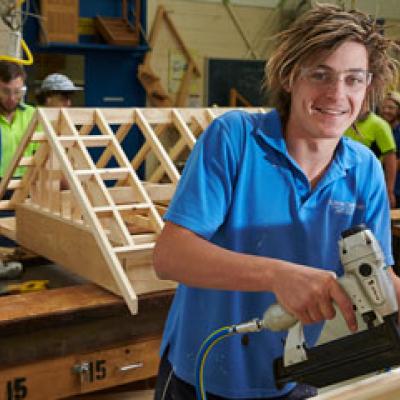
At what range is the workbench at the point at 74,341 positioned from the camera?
226 cm

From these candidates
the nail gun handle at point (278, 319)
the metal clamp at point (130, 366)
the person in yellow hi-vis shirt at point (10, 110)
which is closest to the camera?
the nail gun handle at point (278, 319)

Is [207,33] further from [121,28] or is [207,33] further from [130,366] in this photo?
[130,366]

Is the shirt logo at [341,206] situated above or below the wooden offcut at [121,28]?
below

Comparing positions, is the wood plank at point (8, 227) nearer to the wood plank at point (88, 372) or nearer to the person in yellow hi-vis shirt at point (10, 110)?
the person in yellow hi-vis shirt at point (10, 110)

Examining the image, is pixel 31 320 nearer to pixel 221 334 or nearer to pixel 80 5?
pixel 221 334

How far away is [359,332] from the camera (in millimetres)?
1339

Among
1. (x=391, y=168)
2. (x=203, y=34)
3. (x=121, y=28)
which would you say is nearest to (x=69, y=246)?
(x=391, y=168)

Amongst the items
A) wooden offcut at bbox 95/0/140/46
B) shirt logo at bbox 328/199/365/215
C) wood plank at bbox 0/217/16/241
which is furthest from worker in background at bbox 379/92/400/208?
shirt logo at bbox 328/199/365/215

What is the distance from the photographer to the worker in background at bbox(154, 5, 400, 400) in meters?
1.52

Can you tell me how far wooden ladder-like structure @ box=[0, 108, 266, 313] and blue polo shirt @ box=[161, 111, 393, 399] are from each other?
2.48 feet

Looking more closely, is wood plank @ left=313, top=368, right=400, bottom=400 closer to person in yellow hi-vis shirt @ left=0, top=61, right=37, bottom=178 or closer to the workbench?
the workbench

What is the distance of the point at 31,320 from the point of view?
2.22 metres

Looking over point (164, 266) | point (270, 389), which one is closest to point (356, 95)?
point (164, 266)

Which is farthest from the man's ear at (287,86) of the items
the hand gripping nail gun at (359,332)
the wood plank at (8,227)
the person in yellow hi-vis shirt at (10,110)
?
the person in yellow hi-vis shirt at (10,110)
